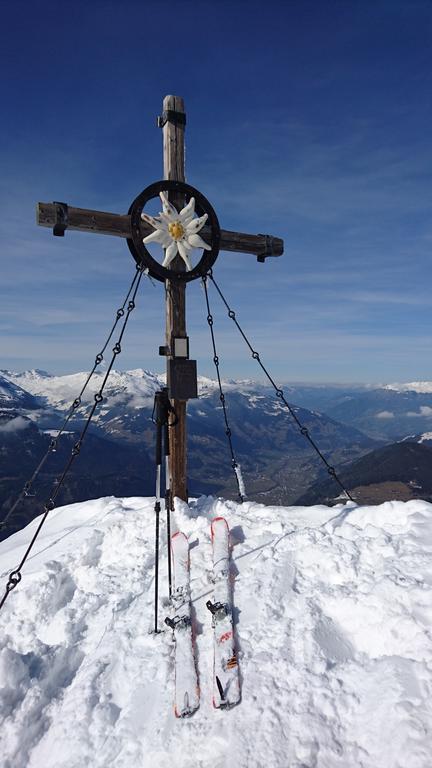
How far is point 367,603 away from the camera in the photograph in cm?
661

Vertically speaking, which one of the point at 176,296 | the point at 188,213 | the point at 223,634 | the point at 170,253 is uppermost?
the point at 188,213

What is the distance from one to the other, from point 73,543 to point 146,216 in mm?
8135

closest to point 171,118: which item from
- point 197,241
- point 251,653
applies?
point 197,241

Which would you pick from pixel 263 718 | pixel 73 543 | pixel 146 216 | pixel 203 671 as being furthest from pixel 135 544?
pixel 146 216

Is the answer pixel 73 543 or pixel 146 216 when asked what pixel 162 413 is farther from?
pixel 146 216

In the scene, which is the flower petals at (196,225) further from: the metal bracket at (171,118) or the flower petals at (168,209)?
the metal bracket at (171,118)

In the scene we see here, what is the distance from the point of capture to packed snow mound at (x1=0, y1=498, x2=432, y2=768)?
16.4 feet

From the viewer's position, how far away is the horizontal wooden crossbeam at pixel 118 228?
30.3ft

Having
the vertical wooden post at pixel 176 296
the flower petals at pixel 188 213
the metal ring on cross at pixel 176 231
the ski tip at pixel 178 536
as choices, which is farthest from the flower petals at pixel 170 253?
the ski tip at pixel 178 536

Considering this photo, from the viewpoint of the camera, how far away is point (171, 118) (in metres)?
11.0

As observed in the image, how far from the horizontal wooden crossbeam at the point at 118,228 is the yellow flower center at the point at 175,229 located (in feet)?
1.65

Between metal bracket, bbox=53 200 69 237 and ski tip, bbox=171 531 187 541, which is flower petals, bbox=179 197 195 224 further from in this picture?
ski tip, bbox=171 531 187 541

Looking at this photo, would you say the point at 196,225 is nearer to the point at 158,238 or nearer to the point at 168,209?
the point at 168,209

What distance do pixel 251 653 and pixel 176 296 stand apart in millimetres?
8075
